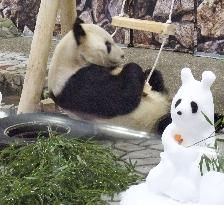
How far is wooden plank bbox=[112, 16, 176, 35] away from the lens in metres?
5.34

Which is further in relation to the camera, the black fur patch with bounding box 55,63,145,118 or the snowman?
the black fur patch with bounding box 55,63,145,118

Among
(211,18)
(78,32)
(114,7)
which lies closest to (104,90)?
(78,32)

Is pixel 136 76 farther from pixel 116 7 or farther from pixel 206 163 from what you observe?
pixel 116 7

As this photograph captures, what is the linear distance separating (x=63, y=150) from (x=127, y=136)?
5.86ft

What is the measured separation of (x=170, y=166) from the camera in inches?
139

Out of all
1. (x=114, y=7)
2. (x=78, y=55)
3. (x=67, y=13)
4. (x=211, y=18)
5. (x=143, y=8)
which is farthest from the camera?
(x=114, y=7)

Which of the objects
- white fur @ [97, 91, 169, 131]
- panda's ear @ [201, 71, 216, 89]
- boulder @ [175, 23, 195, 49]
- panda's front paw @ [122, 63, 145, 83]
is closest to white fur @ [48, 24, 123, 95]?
panda's front paw @ [122, 63, 145, 83]

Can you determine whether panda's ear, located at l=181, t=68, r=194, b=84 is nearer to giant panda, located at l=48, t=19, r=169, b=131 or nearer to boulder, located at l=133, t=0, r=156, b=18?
giant panda, located at l=48, t=19, r=169, b=131

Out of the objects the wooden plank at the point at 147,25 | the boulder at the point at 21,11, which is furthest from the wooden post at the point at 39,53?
the boulder at the point at 21,11

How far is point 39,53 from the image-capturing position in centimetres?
609

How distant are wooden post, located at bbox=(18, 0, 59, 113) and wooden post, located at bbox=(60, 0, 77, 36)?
220mm

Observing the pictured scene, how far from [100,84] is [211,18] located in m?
3.49

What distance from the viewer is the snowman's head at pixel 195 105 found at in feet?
11.5

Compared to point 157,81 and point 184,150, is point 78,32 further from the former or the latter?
point 184,150
